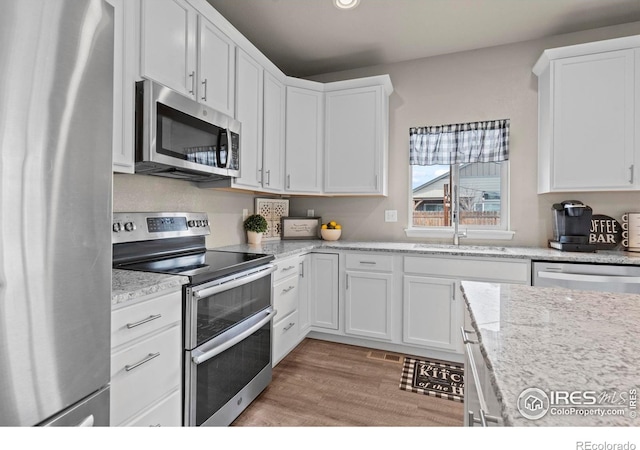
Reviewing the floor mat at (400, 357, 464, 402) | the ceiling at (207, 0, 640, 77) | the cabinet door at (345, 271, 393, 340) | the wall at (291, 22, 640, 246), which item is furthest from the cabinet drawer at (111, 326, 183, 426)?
the ceiling at (207, 0, 640, 77)

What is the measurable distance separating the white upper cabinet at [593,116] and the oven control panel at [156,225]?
278cm

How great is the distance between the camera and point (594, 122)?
7.90 ft

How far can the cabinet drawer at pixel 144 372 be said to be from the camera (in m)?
1.13

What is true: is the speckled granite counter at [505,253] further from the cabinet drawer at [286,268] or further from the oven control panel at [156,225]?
the oven control panel at [156,225]

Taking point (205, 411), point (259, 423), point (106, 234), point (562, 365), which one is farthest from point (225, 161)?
point (562, 365)

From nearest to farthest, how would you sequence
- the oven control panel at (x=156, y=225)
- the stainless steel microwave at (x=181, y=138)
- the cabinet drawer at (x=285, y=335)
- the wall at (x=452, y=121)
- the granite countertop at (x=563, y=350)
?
the granite countertop at (x=563, y=350) < the stainless steel microwave at (x=181, y=138) < the oven control panel at (x=156, y=225) < the cabinet drawer at (x=285, y=335) < the wall at (x=452, y=121)

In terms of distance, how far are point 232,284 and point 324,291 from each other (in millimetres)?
1338

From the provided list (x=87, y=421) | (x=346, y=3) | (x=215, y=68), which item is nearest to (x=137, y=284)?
(x=87, y=421)

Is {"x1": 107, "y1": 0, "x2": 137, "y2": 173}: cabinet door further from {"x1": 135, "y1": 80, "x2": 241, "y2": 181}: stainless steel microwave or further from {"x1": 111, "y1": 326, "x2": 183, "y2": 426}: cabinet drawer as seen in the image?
{"x1": 111, "y1": 326, "x2": 183, "y2": 426}: cabinet drawer

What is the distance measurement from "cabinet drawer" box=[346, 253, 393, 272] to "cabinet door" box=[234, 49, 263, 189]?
102 cm

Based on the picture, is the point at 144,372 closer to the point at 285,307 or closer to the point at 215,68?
the point at 285,307

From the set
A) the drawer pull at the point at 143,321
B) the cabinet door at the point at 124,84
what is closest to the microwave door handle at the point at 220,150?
the cabinet door at the point at 124,84

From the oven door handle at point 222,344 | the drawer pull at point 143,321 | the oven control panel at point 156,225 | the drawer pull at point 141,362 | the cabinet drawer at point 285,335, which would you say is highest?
the oven control panel at point 156,225

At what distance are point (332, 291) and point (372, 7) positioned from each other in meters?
2.32
